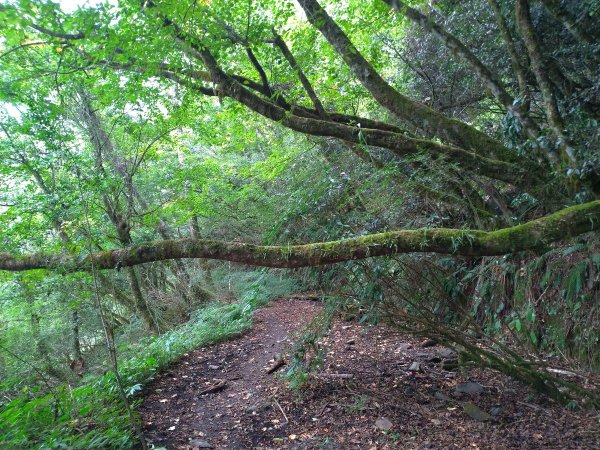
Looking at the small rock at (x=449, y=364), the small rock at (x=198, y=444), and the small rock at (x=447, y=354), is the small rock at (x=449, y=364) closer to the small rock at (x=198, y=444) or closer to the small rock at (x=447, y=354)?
the small rock at (x=447, y=354)

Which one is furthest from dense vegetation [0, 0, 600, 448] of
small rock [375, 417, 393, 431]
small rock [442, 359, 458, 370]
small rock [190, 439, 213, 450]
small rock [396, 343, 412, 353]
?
small rock [375, 417, 393, 431]

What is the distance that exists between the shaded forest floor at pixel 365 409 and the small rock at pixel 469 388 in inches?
0.4

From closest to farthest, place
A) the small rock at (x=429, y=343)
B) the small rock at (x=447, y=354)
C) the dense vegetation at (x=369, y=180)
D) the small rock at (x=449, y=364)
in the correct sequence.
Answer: the dense vegetation at (x=369, y=180) → the small rock at (x=449, y=364) → the small rock at (x=447, y=354) → the small rock at (x=429, y=343)

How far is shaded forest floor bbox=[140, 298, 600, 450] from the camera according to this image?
11.2ft

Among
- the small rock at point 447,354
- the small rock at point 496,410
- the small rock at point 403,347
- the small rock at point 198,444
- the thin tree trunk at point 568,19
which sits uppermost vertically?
the thin tree trunk at point 568,19

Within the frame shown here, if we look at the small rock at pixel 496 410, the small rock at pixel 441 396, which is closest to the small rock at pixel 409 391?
the small rock at pixel 441 396

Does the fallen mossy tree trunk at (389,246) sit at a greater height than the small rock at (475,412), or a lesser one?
greater

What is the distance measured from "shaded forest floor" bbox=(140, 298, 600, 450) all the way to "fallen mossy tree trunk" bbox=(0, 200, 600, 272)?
1.77 meters

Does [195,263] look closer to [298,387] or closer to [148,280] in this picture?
[148,280]

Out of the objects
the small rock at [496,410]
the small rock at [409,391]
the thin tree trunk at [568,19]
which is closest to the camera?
the small rock at [496,410]

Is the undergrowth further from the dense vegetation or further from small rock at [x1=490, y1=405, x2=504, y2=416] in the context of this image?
small rock at [x1=490, y1=405, x2=504, y2=416]

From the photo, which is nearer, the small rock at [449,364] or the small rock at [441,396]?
the small rock at [441,396]

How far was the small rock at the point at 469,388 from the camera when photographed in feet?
13.5

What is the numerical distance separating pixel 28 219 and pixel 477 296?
744 centimetres
